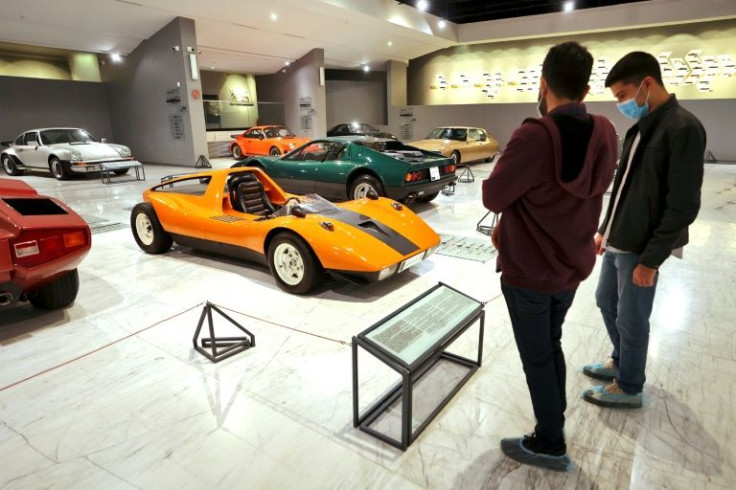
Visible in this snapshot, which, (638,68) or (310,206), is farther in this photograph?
(310,206)

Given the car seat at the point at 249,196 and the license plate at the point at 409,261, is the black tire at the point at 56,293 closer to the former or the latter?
the car seat at the point at 249,196

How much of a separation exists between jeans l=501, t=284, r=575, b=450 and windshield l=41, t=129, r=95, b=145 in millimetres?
12976

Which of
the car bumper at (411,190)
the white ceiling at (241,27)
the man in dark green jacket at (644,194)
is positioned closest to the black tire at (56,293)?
the man in dark green jacket at (644,194)

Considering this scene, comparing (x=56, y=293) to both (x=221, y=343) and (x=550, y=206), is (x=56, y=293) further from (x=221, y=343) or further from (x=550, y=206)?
(x=550, y=206)

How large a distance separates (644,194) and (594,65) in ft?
40.1

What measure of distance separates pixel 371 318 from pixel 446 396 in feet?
3.64

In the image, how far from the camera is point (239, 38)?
1406 centimetres

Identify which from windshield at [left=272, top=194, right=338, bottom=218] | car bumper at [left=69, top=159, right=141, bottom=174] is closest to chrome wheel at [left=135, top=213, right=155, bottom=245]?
windshield at [left=272, top=194, right=338, bottom=218]

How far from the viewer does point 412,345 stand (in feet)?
7.13

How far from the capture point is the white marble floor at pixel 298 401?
1.98m

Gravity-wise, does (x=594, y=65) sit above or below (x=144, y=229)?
above

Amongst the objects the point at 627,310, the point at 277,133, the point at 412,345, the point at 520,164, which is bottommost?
the point at 412,345

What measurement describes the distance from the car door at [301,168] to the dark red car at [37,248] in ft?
14.1

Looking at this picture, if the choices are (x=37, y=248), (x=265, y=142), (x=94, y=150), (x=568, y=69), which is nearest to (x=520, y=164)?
(x=568, y=69)
